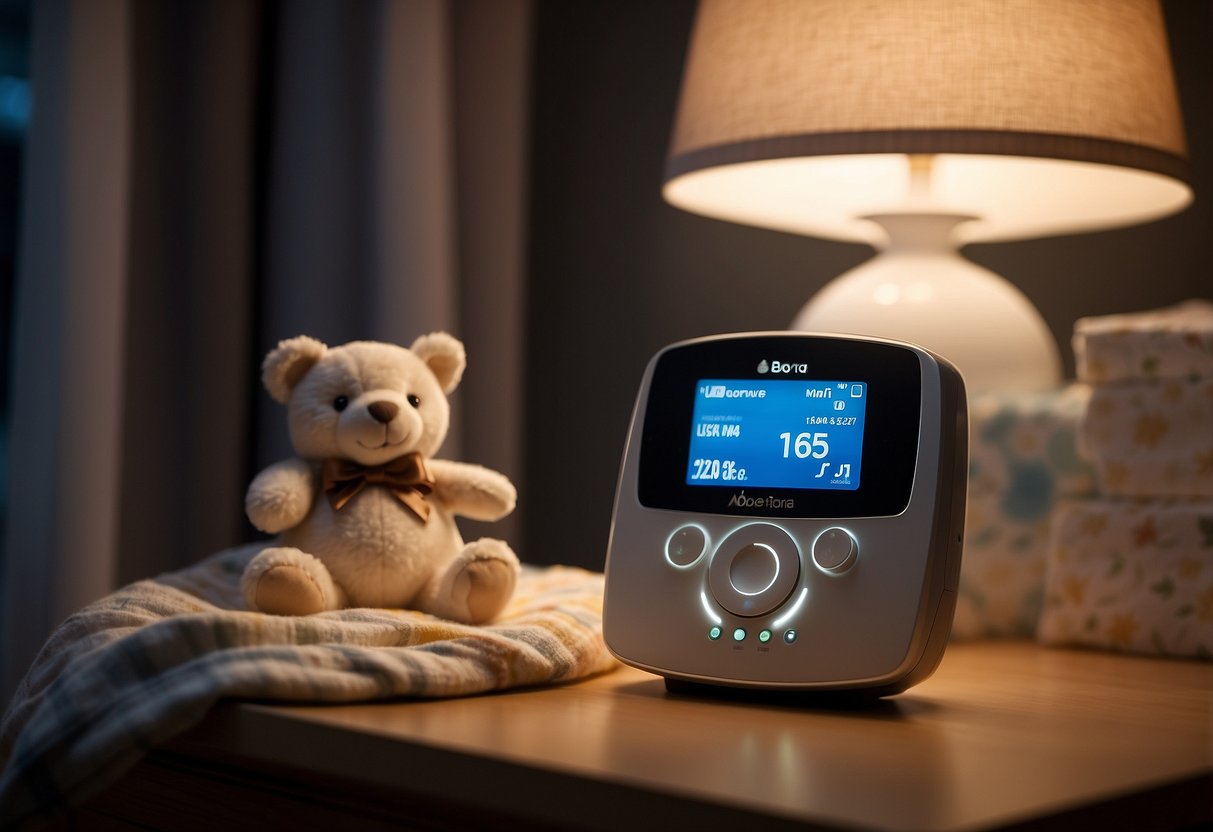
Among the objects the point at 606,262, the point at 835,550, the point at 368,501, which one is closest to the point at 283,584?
the point at 368,501

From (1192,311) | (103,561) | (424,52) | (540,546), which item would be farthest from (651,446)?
(540,546)

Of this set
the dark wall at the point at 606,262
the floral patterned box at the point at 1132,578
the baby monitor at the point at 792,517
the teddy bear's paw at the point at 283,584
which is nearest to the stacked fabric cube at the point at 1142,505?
the floral patterned box at the point at 1132,578

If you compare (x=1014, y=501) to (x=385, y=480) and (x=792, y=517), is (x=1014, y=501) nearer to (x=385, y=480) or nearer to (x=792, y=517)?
(x=792, y=517)

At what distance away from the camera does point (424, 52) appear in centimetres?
132

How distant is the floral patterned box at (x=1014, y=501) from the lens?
37.3 inches

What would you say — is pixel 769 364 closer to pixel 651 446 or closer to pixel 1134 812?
pixel 651 446

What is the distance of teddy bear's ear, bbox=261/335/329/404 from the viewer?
76 cm

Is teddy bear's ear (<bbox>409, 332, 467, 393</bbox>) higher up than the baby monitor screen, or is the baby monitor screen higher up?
teddy bear's ear (<bbox>409, 332, 467, 393</bbox>)

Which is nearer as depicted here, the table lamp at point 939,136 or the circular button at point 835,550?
the circular button at point 835,550

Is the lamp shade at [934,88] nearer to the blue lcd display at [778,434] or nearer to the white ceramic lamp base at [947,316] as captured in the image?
the white ceramic lamp base at [947,316]

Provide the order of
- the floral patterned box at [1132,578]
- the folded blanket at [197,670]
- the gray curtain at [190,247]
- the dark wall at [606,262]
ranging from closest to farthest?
the folded blanket at [197,670] → the floral patterned box at [1132,578] → the gray curtain at [190,247] → the dark wall at [606,262]

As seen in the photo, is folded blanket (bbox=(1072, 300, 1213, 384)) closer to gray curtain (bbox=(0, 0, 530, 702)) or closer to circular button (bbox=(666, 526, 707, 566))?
circular button (bbox=(666, 526, 707, 566))

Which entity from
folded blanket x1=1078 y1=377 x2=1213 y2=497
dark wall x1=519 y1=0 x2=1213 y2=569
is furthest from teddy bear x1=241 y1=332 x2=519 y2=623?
dark wall x1=519 y1=0 x2=1213 y2=569

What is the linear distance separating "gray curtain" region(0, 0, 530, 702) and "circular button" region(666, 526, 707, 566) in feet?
2.20
